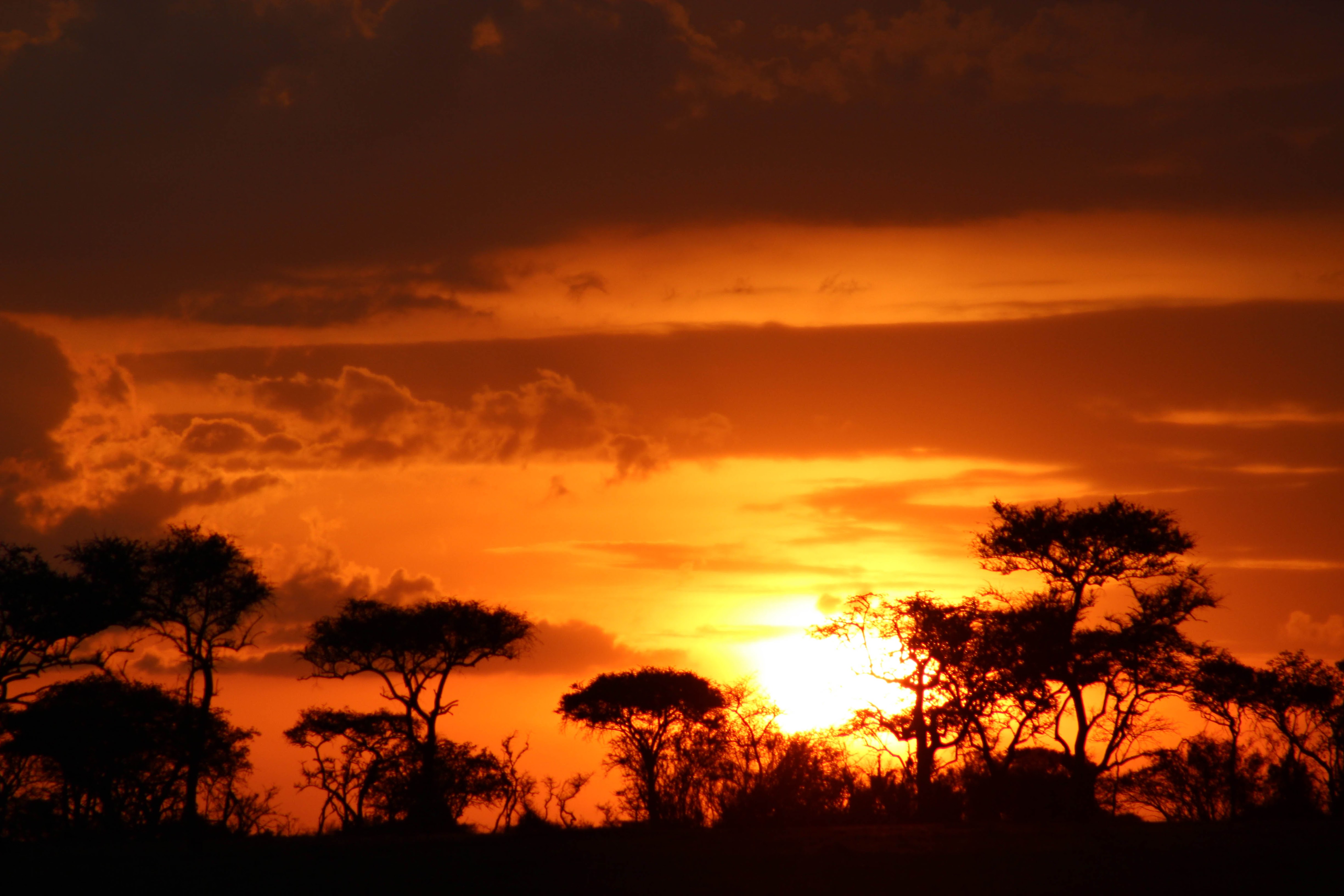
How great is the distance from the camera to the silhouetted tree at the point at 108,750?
3903cm

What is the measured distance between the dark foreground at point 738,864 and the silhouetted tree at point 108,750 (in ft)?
48.9

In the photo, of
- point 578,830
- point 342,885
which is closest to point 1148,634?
point 578,830

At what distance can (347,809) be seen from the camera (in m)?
46.3

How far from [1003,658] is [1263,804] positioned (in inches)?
397

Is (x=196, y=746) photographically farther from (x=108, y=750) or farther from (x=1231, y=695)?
(x=1231, y=695)

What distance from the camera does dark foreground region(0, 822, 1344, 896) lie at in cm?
1859

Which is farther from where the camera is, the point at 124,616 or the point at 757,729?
the point at 757,729

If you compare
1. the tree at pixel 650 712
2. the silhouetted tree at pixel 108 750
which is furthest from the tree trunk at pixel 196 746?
the tree at pixel 650 712

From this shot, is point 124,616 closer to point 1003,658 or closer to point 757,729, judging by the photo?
point 757,729

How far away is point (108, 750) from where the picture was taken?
3950 centimetres

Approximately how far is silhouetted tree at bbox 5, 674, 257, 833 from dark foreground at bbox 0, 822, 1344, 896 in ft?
48.9

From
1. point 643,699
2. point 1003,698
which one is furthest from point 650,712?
point 1003,698

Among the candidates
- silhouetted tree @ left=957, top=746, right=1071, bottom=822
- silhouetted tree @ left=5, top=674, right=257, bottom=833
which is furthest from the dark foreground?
silhouetted tree @ left=5, top=674, right=257, bottom=833

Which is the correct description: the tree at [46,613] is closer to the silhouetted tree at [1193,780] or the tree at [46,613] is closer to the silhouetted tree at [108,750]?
the silhouetted tree at [108,750]
